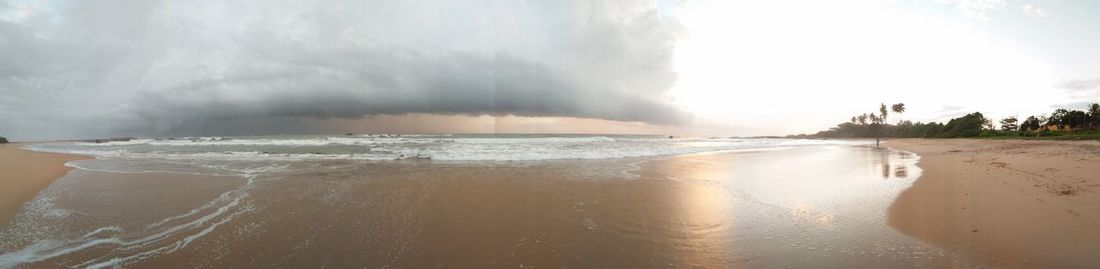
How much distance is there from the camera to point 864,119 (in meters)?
94.6

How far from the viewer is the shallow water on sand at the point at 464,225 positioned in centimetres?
365

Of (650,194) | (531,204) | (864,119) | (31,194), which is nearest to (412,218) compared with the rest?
(531,204)

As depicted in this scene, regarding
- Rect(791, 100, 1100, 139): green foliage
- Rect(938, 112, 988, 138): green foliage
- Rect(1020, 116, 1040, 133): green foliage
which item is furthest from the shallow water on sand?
Rect(1020, 116, 1040, 133): green foliage

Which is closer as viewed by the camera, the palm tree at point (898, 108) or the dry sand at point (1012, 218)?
the dry sand at point (1012, 218)

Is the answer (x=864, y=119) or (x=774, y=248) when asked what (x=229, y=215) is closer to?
(x=774, y=248)

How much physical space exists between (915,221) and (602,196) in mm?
4218

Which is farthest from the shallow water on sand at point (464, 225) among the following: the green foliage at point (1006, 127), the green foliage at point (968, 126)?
the green foliage at point (968, 126)

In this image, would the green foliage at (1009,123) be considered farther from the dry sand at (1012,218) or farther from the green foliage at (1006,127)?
the dry sand at (1012,218)

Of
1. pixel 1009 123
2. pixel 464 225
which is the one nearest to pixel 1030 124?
pixel 1009 123

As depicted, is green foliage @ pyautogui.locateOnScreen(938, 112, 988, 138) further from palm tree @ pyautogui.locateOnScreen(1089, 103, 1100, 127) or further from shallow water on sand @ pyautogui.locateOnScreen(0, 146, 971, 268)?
shallow water on sand @ pyautogui.locateOnScreen(0, 146, 971, 268)

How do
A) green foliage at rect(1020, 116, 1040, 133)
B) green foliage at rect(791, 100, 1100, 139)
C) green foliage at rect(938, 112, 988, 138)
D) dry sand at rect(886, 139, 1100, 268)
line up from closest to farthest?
dry sand at rect(886, 139, 1100, 268) → green foliage at rect(791, 100, 1100, 139) → green foliage at rect(938, 112, 988, 138) → green foliage at rect(1020, 116, 1040, 133)

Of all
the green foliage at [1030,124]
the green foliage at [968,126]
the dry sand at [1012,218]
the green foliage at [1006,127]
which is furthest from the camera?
the green foliage at [1030,124]

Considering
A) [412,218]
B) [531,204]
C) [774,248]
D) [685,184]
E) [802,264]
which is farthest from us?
[685,184]

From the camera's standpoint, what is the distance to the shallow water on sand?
3646 millimetres
